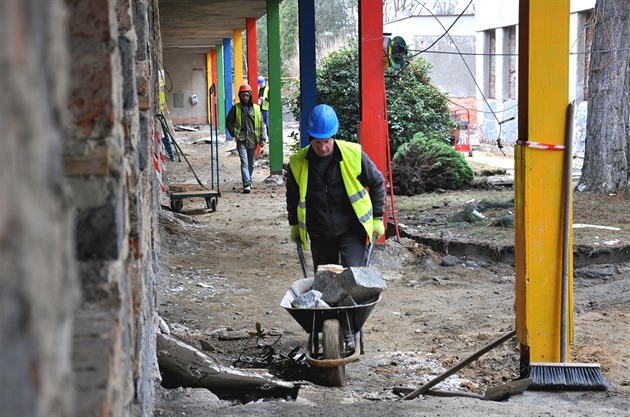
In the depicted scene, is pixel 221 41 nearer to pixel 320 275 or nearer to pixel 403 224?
pixel 403 224

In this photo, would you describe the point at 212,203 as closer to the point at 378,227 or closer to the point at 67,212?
the point at 378,227

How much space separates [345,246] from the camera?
6.86m

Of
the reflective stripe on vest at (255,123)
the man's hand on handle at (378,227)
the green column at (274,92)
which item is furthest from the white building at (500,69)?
the man's hand on handle at (378,227)

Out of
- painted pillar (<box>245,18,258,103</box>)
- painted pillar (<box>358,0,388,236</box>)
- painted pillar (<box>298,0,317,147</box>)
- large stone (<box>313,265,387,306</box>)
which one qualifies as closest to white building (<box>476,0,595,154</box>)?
painted pillar (<box>245,18,258,103</box>)

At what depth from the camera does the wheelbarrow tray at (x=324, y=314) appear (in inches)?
236

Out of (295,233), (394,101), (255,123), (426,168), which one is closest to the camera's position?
(295,233)

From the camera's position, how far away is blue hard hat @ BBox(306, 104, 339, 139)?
6.34 m

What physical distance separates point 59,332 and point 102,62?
1009 mm

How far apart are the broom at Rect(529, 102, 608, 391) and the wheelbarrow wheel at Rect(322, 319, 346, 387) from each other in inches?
49.9

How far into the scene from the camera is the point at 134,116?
331 centimetres

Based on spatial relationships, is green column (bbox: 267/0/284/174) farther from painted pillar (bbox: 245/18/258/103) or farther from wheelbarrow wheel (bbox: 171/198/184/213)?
wheelbarrow wheel (bbox: 171/198/184/213)

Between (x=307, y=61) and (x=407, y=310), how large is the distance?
693 centimetres

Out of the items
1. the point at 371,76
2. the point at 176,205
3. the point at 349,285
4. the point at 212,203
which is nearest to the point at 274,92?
the point at 212,203

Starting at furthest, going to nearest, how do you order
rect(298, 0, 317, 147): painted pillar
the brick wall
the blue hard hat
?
1. rect(298, 0, 317, 147): painted pillar
2. the blue hard hat
3. the brick wall
